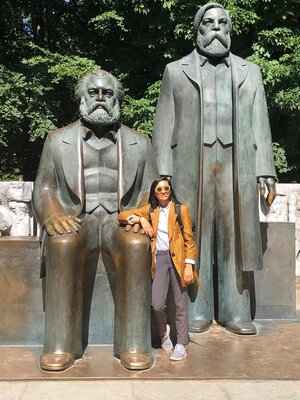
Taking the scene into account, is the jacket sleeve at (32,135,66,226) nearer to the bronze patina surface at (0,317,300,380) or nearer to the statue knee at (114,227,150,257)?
the statue knee at (114,227,150,257)

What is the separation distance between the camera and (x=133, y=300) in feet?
12.9

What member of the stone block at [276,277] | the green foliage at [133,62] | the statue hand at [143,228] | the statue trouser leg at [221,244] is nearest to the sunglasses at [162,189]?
the statue hand at [143,228]

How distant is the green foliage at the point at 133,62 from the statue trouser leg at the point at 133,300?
8.57m

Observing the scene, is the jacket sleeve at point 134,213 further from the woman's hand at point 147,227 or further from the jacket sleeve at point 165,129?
the jacket sleeve at point 165,129

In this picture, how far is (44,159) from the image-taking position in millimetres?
4422

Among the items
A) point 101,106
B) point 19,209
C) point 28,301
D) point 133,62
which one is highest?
point 133,62

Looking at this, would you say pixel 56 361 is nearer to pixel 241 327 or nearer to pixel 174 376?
pixel 174 376

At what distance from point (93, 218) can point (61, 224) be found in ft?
1.08

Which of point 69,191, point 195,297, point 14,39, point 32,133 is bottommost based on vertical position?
point 195,297

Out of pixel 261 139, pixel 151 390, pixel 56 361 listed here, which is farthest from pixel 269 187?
pixel 56 361

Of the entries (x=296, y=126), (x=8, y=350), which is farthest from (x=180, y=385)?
(x=296, y=126)

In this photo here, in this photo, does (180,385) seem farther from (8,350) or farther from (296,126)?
(296,126)

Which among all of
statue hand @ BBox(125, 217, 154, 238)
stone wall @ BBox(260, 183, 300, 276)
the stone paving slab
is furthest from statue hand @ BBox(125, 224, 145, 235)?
stone wall @ BBox(260, 183, 300, 276)

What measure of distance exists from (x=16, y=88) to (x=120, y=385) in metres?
11.0
